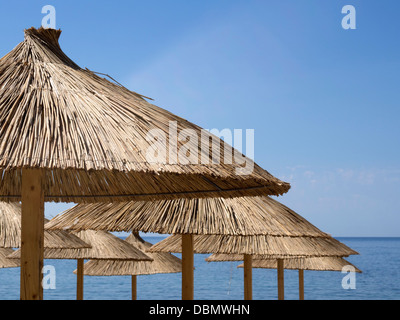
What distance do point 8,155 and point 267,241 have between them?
537 cm

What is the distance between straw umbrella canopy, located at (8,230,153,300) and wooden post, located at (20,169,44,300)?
7.24 m

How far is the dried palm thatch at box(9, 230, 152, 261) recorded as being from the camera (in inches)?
430

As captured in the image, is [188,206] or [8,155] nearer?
[8,155]

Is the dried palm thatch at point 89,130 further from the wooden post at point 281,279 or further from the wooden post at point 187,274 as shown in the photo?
the wooden post at point 281,279

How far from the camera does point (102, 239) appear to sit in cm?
1137

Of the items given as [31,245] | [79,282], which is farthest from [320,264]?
[31,245]

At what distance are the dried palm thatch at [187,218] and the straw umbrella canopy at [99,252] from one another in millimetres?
4408

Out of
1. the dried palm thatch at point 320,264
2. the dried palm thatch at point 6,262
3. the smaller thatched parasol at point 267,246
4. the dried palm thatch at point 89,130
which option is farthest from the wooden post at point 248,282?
the dried palm thatch at point 6,262

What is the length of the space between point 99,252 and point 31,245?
7.59m

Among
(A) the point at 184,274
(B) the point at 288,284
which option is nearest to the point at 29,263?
(A) the point at 184,274

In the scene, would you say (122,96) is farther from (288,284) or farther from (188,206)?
(288,284)

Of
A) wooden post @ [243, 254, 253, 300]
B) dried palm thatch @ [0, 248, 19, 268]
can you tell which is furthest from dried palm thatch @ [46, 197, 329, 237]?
dried palm thatch @ [0, 248, 19, 268]

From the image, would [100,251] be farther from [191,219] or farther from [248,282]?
[191,219]

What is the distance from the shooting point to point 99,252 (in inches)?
435
